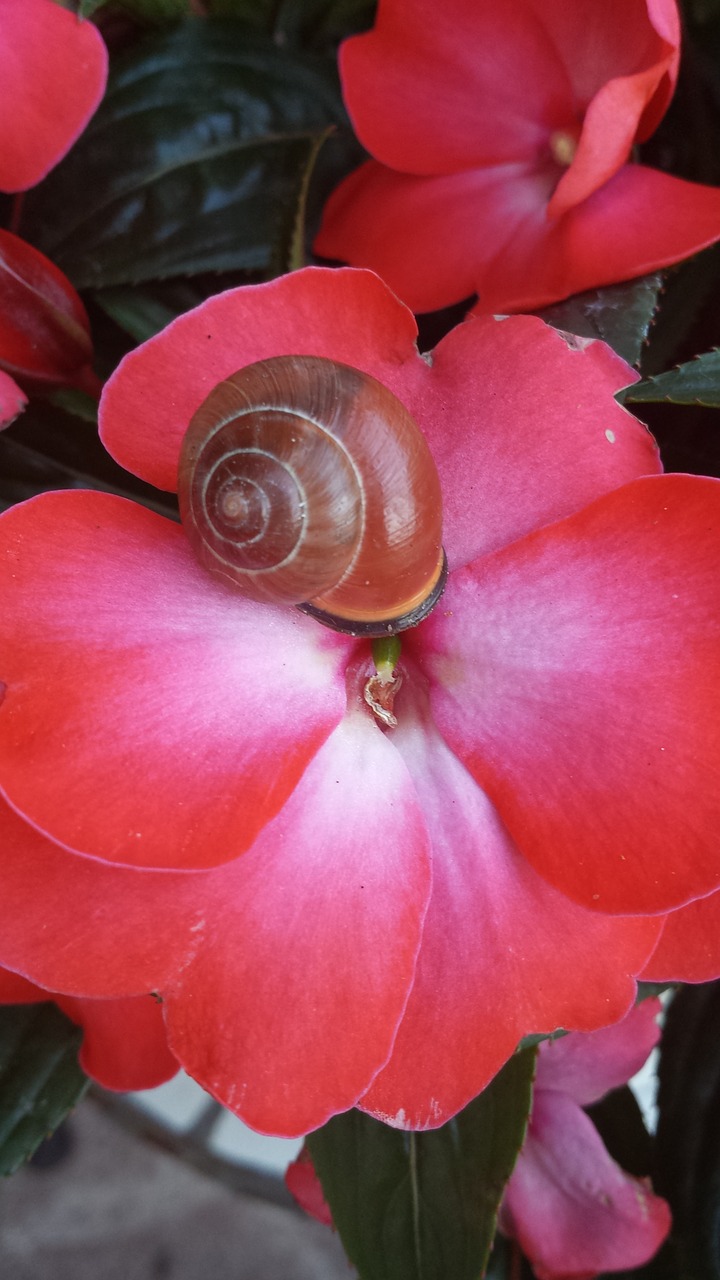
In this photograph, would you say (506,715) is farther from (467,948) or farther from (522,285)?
(522,285)

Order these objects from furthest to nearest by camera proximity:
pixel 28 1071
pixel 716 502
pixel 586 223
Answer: pixel 28 1071
pixel 586 223
pixel 716 502

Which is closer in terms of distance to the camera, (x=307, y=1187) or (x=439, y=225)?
(x=439, y=225)

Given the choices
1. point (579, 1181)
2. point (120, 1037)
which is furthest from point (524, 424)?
point (579, 1181)

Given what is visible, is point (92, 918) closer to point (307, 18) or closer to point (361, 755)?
point (361, 755)

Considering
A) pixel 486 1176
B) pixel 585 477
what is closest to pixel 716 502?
pixel 585 477

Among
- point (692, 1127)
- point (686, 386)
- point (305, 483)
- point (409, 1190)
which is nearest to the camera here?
point (305, 483)

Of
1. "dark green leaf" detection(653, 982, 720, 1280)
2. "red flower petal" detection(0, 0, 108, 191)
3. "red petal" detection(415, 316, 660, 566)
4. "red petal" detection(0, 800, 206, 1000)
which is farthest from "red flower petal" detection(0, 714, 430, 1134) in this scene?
"dark green leaf" detection(653, 982, 720, 1280)

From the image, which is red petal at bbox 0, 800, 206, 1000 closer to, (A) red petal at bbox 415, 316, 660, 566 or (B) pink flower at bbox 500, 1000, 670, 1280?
(A) red petal at bbox 415, 316, 660, 566
